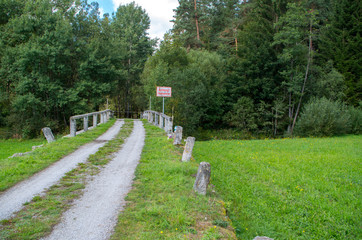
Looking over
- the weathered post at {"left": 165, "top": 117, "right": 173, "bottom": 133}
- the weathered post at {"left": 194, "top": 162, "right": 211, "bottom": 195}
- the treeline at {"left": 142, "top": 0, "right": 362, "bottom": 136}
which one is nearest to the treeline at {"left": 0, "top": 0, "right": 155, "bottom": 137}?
the treeline at {"left": 142, "top": 0, "right": 362, "bottom": 136}

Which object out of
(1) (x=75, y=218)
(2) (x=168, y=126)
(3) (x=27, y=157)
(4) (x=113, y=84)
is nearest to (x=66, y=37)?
(4) (x=113, y=84)

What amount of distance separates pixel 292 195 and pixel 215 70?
95.8 ft

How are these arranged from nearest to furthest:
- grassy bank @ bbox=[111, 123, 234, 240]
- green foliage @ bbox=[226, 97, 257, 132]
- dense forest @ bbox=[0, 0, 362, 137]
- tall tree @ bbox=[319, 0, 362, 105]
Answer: grassy bank @ bbox=[111, 123, 234, 240], dense forest @ bbox=[0, 0, 362, 137], green foliage @ bbox=[226, 97, 257, 132], tall tree @ bbox=[319, 0, 362, 105]

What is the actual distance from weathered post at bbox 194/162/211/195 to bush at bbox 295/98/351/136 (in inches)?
838

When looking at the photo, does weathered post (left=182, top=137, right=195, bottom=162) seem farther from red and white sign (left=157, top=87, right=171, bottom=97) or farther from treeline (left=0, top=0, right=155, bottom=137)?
treeline (left=0, top=0, right=155, bottom=137)

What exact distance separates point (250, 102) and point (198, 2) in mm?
20181

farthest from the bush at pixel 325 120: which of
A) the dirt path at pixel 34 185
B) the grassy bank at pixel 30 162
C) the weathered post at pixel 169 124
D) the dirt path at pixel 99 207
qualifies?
the dirt path at pixel 34 185

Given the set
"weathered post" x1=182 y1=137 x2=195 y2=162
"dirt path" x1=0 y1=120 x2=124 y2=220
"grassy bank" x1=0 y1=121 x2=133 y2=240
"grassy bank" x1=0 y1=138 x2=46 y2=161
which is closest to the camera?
"grassy bank" x1=0 y1=121 x2=133 y2=240

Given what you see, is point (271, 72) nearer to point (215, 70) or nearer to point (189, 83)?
point (215, 70)

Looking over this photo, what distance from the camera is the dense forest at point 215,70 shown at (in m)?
25.6

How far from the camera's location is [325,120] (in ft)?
76.2

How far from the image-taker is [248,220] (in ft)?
19.9

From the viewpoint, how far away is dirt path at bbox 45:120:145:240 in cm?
394

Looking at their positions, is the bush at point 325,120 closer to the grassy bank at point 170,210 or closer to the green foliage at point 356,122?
the green foliage at point 356,122
